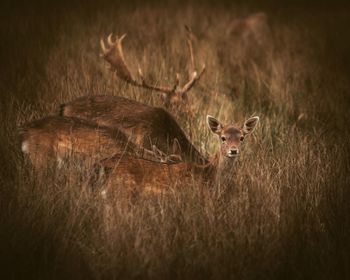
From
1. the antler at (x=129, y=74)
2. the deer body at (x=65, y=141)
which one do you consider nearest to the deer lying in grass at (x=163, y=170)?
the deer body at (x=65, y=141)

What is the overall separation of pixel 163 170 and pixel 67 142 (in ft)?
2.56

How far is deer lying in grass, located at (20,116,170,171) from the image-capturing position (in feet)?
18.4

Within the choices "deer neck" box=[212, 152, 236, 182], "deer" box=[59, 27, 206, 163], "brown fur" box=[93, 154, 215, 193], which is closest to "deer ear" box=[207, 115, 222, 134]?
"deer" box=[59, 27, 206, 163]

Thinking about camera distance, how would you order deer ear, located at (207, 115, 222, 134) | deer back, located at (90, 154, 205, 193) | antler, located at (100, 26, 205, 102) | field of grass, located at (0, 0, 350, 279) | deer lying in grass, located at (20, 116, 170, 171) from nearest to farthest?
field of grass, located at (0, 0, 350, 279), deer back, located at (90, 154, 205, 193), deer lying in grass, located at (20, 116, 170, 171), deer ear, located at (207, 115, 222, 134), antler, located at (100, 26, 205, 102)

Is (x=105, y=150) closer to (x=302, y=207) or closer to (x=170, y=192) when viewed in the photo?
(x=170, y=192)

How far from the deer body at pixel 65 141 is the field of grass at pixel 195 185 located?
17 centimetres

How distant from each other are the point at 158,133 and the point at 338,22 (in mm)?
Answer: 6447

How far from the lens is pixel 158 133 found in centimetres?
612

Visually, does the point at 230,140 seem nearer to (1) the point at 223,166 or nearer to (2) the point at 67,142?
(1) the point at 223,166

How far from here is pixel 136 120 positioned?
622 cm

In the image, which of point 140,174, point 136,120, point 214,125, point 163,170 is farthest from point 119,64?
point 140,174

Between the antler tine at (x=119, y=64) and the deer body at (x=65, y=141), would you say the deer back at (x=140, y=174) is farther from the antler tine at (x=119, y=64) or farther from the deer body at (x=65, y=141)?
the antler tine at (x=119, y=64)

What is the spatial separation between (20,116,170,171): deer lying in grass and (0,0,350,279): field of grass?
0.56 ft

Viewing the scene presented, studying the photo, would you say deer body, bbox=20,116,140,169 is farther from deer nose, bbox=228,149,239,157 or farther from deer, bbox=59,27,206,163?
deer nose, bbox=228,149,239,157
